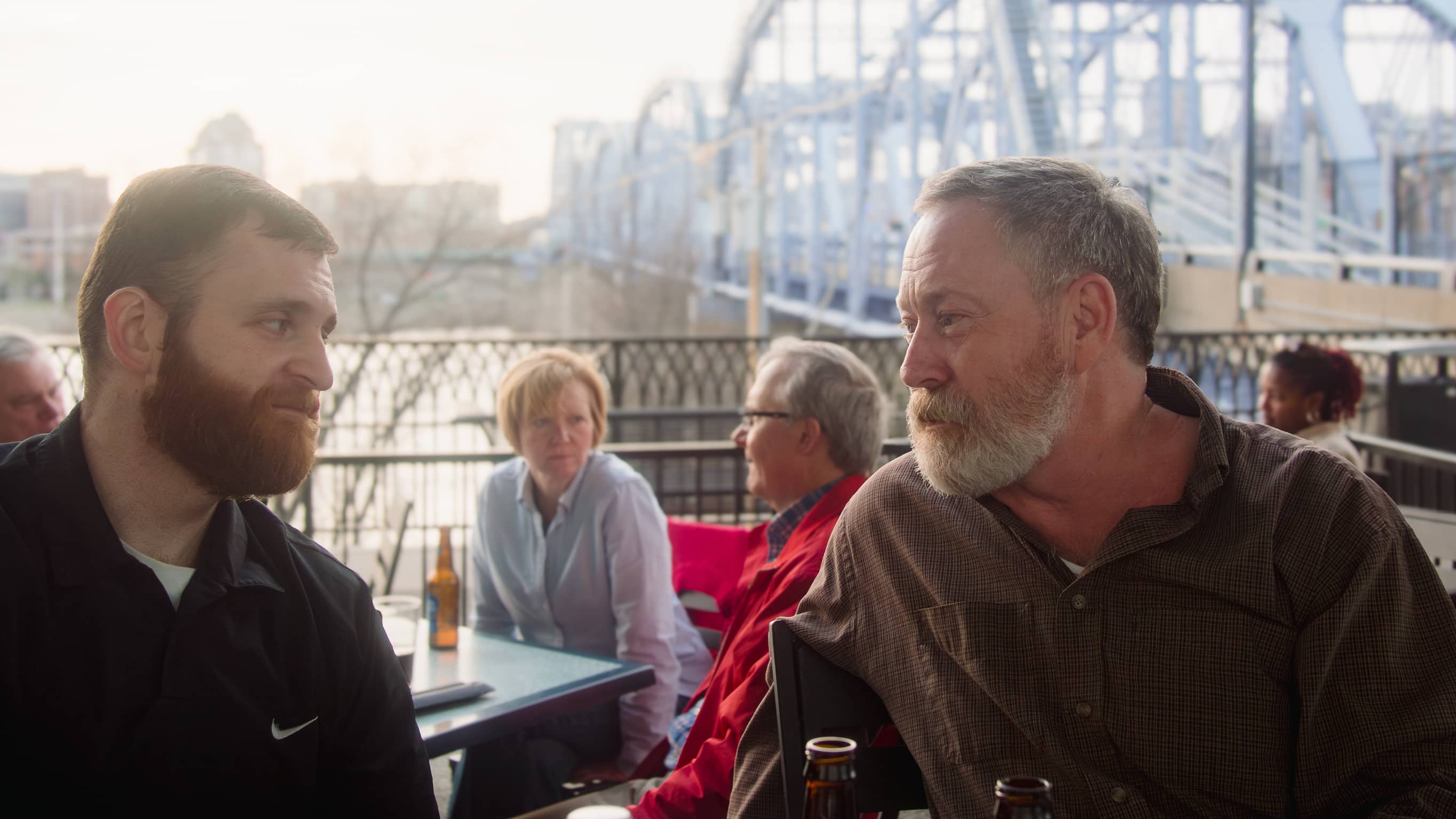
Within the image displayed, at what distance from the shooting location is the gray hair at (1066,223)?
5.53 feet

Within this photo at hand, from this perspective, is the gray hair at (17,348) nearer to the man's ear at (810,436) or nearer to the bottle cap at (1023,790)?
the man's ear at (810,436)

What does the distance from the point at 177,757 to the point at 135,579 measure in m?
0.21

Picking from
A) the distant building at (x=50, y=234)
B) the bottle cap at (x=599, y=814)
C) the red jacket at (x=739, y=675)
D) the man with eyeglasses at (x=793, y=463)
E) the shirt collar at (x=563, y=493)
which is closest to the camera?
the bottle cap at (x=599, y=814)

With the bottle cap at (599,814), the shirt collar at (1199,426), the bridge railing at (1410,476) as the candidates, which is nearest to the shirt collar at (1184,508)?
the shirt collar at (1199,426)

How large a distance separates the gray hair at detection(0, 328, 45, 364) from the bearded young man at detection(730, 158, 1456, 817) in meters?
2.52

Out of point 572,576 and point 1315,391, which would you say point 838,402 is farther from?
point 1315,391

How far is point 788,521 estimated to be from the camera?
8.46 feet

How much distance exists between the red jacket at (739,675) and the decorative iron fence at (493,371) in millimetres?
7028

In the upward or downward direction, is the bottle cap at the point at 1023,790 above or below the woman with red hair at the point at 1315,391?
below

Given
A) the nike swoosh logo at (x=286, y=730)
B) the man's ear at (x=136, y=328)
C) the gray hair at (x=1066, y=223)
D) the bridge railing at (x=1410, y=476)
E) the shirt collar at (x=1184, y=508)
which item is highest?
the gray hair at (x=1066, y=223)

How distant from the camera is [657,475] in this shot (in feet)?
18.3

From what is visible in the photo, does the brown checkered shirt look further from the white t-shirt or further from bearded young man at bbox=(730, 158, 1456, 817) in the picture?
the white t-shirt

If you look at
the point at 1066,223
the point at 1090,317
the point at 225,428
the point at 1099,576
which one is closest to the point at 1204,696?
the point at 1099,576

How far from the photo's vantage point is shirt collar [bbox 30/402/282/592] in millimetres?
1414
